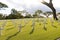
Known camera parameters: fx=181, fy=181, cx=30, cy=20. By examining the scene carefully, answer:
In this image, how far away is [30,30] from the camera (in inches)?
298

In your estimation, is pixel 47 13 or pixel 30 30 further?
pixel 47 13

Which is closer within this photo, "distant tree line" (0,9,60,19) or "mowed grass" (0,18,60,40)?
"mowed grass" (0,18,60,40)

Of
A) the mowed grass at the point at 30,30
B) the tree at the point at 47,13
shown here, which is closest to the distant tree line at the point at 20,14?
the tree at the point at 47,13

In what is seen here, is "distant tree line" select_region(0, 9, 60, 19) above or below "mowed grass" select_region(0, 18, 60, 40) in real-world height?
above

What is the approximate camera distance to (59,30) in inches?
301

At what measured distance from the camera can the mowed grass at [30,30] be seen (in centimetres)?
706

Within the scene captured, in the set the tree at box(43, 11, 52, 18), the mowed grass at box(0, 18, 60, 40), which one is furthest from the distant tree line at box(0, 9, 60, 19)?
the mowed grass at box(0, 18, 60, 40)

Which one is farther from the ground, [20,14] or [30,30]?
[20,14]

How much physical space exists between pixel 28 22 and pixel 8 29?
943 mm

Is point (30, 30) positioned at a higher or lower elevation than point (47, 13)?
lower

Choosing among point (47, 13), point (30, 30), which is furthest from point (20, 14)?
point (47, 13)

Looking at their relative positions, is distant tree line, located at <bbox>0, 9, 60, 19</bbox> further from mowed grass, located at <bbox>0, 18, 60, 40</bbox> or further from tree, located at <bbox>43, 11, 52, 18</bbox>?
mowed grass, located at <bbox>0, 18, 60, 40</bbox>

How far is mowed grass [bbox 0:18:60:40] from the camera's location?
7.06 metres

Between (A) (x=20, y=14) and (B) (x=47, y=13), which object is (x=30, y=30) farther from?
(B) (x=47, y=13)
